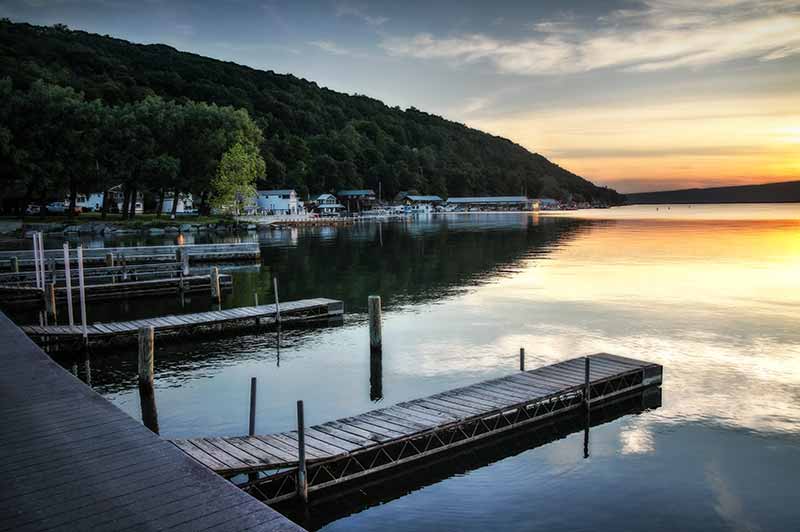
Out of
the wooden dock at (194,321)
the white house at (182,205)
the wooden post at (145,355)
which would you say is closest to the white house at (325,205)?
the white house at (182,205)

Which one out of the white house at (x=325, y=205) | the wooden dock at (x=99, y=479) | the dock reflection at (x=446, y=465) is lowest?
the dock reflection at (x=446, y=465)

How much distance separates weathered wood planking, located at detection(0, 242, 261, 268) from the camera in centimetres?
4247

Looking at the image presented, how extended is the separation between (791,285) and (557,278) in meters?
15.8

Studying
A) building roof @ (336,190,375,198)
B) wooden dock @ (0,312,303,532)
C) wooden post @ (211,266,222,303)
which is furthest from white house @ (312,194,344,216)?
wooden dock @ (0,312,303,532)

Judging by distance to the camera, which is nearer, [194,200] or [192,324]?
[192,324]

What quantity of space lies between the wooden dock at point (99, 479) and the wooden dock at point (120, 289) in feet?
74.9

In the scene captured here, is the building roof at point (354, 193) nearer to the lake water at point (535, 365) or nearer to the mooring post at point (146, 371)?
the lake water at point (535, 365)

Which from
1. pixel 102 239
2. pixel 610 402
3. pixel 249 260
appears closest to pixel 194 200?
pixel 102 239

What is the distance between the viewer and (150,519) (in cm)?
815

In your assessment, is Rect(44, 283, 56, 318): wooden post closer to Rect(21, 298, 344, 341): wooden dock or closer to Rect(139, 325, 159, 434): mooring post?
Rect(21, 298, 344, 341): wooden dock

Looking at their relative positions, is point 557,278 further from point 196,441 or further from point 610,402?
point 196,441

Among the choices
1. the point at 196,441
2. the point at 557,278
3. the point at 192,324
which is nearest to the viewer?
the point at 196,441

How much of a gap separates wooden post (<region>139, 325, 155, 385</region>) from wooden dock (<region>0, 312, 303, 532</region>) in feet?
16.9

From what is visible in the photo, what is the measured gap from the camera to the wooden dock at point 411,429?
12195 mm
